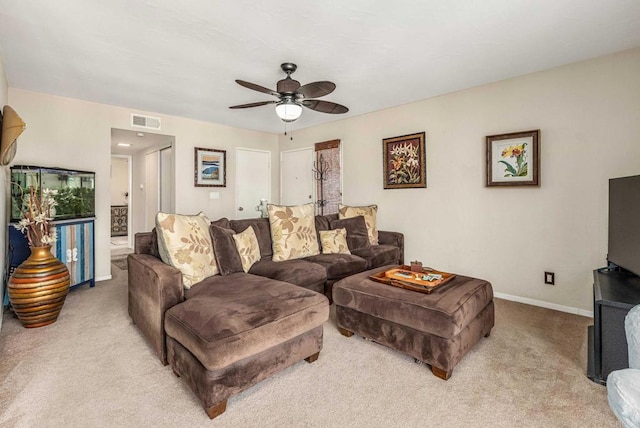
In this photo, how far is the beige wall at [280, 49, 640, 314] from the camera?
2.78m

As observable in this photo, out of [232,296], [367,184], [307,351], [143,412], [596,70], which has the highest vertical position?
[596,70]

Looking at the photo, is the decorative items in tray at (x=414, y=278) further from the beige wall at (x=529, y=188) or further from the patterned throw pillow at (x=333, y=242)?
the beige wall at (x=529, y=188)

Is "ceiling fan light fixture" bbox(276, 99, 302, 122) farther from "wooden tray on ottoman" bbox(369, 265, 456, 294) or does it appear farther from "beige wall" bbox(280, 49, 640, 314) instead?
"wooden tray on ottoman" bbox(369, 265, 456, 294)

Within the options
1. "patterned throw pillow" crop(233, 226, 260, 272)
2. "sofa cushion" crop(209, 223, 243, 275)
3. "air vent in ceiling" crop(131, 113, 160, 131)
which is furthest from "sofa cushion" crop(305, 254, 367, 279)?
"air vent in ceiling" crop(131, 113, 160, 131)

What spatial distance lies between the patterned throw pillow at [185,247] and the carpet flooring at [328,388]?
63 centimetres

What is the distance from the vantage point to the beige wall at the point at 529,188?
9.11 feet

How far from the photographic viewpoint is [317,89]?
2.62 m

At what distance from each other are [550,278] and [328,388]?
2.63 m

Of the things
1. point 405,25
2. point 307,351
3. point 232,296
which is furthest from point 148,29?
point 307,351

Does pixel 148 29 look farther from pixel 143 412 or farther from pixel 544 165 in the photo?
pixel 544 165

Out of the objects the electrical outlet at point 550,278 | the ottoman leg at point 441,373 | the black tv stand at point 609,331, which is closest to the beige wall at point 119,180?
the ottoman leg at point 441,373

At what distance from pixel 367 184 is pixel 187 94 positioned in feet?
8.91

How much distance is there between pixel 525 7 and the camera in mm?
2055

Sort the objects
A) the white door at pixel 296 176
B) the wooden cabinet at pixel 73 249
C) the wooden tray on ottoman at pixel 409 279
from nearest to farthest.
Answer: the wooden tray on ottoman at pixel 409 279
the wooden cabinet at pixel 73 249
the white door at pixel 296 176
